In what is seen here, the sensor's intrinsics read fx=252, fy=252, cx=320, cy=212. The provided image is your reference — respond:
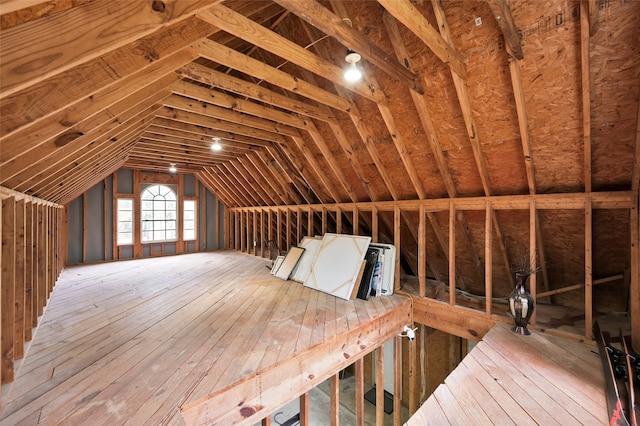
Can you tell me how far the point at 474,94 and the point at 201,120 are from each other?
3911 millimetres

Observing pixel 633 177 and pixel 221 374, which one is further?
pixel 633 177

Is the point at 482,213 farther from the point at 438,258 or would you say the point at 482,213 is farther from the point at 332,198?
the point at 332,198

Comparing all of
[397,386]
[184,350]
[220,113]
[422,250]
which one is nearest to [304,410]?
[184,350]

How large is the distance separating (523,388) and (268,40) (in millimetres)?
3642

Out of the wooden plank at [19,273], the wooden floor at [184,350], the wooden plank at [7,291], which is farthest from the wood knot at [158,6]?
the wooden plank at [19,273]

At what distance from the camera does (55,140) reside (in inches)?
80.6

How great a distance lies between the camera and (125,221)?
8.19 meters

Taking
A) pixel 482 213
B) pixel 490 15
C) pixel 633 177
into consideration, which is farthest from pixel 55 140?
pixel 633 177

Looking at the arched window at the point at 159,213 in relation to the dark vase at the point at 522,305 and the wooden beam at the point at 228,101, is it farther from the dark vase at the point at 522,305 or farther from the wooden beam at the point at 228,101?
the dark vase at the point at 522,305

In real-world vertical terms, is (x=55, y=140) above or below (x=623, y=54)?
below

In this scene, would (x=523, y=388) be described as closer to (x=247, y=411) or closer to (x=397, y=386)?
(x=397, y=386)

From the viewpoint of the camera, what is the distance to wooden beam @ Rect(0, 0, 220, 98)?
86cm

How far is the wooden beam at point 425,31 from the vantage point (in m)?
1.77

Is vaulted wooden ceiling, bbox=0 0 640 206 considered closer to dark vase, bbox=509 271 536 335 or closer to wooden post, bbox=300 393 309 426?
dark vase, bbox=509 271 536 335
